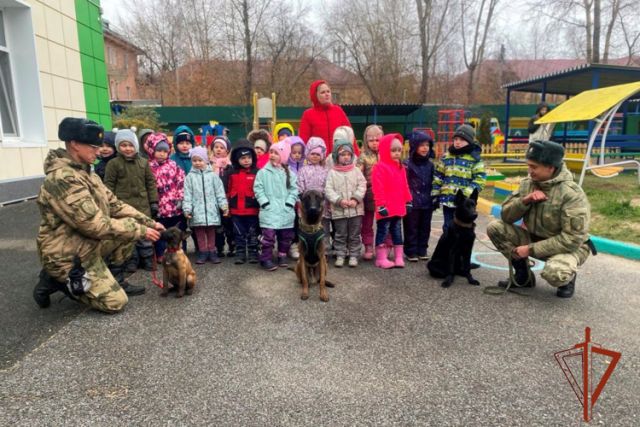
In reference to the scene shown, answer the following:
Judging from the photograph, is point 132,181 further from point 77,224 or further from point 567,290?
point 567,290

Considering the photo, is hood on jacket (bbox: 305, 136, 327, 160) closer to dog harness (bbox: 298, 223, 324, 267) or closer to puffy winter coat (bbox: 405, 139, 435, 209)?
puffy winter coat (bbox: 405, 139, 435, 209)

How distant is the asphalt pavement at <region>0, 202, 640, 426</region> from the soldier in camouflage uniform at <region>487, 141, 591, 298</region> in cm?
34

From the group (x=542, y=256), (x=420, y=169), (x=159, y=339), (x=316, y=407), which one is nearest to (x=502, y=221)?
(x=542, y=256)

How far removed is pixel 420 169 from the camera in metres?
5.61

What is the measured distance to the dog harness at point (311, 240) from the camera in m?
4.52

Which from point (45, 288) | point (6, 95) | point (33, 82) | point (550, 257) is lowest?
point (45, 288)

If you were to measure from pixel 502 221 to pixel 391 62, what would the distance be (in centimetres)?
3251

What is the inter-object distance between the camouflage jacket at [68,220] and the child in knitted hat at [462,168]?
3.67 metres

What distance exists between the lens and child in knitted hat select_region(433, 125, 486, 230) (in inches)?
206

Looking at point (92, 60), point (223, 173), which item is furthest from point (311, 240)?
point (92, 60)

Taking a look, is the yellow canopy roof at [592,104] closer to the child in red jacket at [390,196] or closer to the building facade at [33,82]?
the child in red jacket at [390,196]

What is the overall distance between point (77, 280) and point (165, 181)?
2.07 m

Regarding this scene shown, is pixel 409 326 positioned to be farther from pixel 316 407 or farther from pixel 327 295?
pixel 316 407

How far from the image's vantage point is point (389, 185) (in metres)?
5.36
